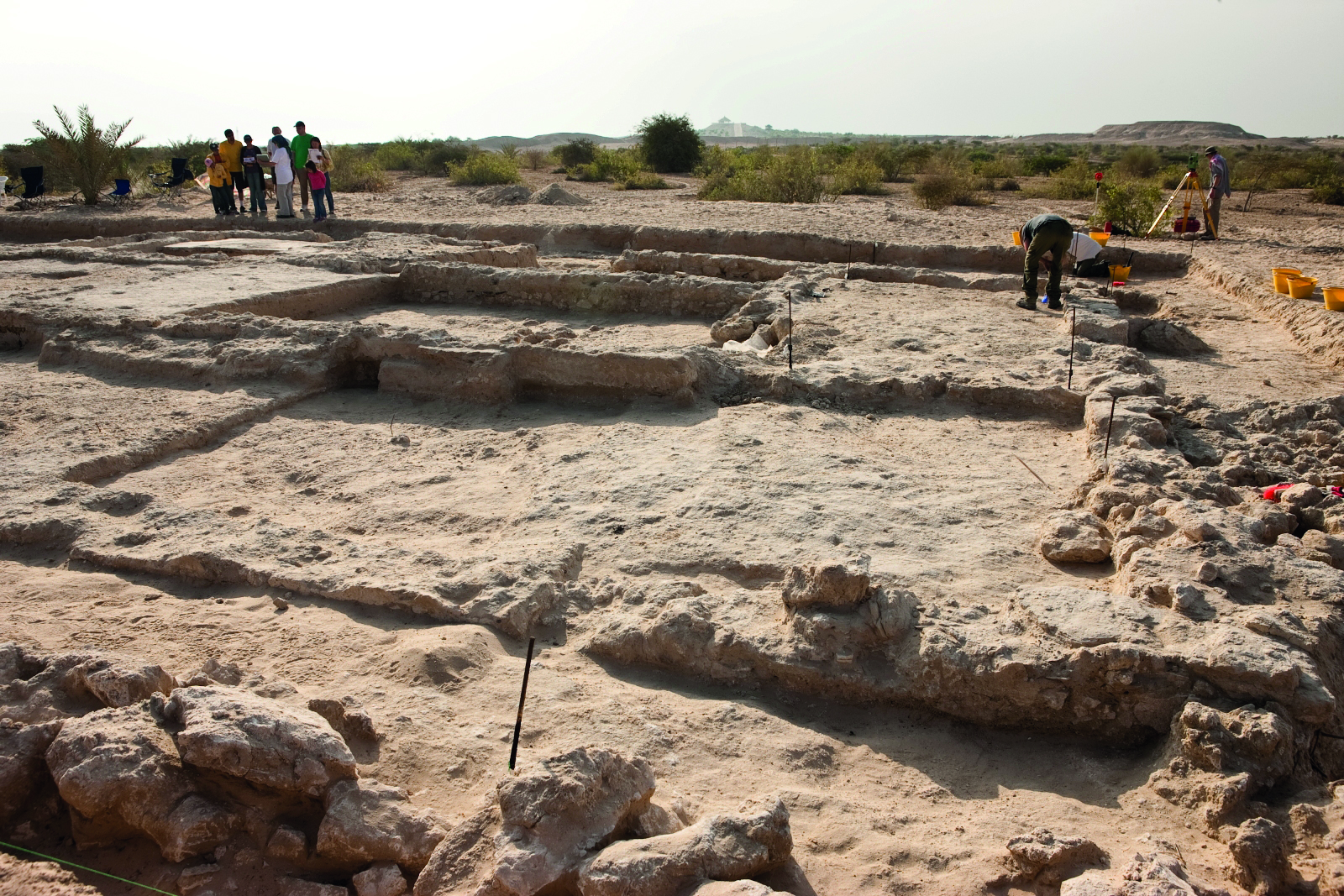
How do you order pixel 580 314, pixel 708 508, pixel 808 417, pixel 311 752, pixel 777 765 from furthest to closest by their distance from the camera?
pixel 580 314 → pixel 808 417 → pixel 708 508 → pixel 777 765 → pixel 311 752

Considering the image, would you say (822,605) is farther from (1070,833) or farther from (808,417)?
(808,417)

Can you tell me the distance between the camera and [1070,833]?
2.21 metres

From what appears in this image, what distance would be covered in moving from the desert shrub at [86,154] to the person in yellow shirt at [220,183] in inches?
149

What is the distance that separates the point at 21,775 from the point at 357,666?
0.96 meters

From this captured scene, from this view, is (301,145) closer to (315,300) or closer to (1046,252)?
(315,300)

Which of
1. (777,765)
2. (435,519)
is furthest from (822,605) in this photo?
(435,519)

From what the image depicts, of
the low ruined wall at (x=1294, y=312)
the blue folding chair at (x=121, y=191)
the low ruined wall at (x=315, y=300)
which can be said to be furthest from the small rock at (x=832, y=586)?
the blue folding chair at (x=121, y=191)

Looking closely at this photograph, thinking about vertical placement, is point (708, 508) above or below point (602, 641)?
above

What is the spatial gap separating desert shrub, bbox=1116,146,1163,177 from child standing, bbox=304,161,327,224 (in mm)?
18963

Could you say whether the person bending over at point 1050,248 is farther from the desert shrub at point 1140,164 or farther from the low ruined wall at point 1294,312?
the desert shrub at point 1140,164

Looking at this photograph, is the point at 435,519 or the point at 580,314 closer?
the point at 435,519

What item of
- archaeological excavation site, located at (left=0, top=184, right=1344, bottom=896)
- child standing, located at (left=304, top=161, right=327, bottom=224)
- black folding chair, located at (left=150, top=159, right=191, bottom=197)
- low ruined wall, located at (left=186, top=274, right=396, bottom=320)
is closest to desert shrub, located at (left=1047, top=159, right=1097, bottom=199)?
archaeological excavation site, located at (left=0, top=184, right=1344, bottom=896)

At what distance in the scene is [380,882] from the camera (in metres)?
1.96

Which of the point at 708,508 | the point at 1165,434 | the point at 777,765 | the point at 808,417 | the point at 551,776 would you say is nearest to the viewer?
the point at 551,776
